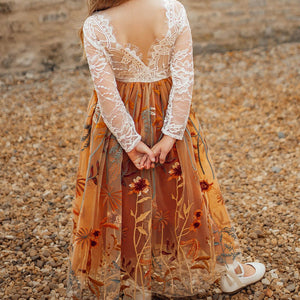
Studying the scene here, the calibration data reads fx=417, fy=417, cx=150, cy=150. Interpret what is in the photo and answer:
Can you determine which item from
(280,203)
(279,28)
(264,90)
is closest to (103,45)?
(280,203)

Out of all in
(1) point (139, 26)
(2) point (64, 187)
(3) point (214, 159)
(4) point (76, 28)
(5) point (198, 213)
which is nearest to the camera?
(1) point (139, 26)

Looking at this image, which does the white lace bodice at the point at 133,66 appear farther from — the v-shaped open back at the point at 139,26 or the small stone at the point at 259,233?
the small stone at the point at 259,233

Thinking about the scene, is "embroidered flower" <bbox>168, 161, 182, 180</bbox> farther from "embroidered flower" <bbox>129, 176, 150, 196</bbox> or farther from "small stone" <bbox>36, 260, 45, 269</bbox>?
"small stone" <bbox>36, 260, 45, 269</bbox>

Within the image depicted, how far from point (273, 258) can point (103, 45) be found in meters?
1.39

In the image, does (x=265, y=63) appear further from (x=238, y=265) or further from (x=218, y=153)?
(x=238, y=265)

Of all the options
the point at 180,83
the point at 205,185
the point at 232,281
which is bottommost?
the point at 232,281

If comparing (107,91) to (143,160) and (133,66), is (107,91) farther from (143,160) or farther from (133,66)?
(143,160)

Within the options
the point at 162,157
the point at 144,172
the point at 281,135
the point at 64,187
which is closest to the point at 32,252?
the point at 64,187

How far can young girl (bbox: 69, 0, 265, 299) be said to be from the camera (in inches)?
59.7

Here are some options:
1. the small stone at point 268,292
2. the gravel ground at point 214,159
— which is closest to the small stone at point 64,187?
the gravel ground at point 214,159

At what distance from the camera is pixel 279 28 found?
5.27 m

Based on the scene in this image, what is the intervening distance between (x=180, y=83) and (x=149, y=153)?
289 mm
